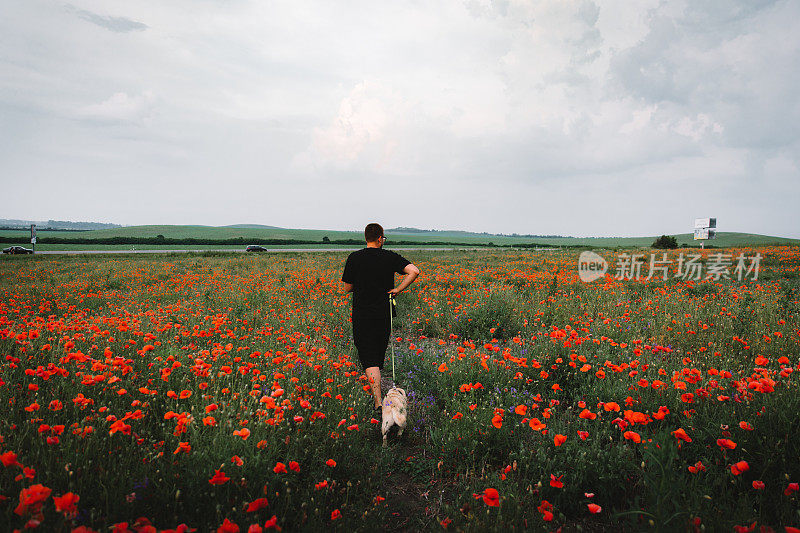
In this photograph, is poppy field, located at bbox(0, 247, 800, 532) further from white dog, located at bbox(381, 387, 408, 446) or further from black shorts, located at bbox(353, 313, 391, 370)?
black shorts, located at bbox(353, 313, 391, 370)

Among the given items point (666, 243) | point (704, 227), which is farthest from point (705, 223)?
point (666, 243)

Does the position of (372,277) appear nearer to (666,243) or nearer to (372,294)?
(372,294)

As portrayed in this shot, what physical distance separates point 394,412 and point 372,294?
1.43 meters

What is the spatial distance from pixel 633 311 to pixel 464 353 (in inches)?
192

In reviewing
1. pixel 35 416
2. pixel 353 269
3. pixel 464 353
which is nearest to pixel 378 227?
pixel 353 269

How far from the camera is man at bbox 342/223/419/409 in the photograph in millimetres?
4414

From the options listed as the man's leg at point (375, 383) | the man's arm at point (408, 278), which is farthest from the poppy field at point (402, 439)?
the man's arm at point (408, 278)

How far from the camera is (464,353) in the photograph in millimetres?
4375

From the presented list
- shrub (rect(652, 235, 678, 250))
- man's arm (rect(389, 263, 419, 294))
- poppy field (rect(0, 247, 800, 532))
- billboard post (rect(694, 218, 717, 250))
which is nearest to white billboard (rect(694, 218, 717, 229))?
billboard post (rect(694, 218, 717, 250))

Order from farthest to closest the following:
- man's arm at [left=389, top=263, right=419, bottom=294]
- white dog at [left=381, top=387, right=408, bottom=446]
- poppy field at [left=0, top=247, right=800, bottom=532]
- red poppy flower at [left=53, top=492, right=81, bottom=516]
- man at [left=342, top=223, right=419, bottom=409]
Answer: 1. man at [left=342, top=223, right=419, bottom=409]
2. man's arm at [left=389, top=263, right=419, bottom=294]
3. white dog at [left=381, top=387, right=408, bottom=446]
4. poppy field at [left=0, top=247, right=800, bottom=532]
5. red poppy flower at [left=53, top=492, right=81, bottom=516]

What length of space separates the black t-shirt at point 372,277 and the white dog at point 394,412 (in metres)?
1.10

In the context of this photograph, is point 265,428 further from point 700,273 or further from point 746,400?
point 700,273

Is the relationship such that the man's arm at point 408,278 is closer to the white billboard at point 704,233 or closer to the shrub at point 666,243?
the shrub at point 666,243

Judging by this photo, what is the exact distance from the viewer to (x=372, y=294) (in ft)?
14.7
